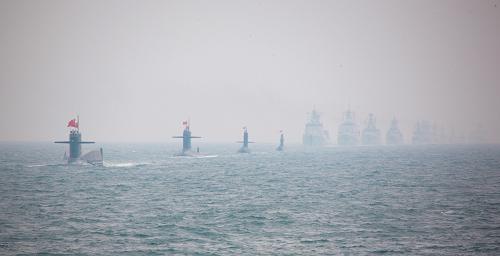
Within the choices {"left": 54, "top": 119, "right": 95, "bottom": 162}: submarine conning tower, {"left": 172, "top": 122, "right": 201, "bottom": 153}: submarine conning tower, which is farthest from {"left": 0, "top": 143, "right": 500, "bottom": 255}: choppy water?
{"left": 172, "top": 122, "right": 201, "bottom": 153}: submarine conning tower

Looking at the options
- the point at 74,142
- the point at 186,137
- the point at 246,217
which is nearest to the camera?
the point at 246,217

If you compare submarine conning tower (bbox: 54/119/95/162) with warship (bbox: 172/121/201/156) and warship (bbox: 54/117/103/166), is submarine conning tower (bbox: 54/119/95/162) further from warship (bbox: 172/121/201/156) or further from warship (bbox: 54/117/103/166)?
warship (bbox: 172/121/201/156)

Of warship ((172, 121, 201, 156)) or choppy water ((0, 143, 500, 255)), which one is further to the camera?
warship ((172, 121, 201, 156))

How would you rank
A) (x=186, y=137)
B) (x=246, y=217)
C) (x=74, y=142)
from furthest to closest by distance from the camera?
(x=186, y=137)
(x=74, y=142)
(x=246, y=217)

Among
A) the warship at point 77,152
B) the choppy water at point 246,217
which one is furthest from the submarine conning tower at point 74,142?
the choppy water at point 246,217

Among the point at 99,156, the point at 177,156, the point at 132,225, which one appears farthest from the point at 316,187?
the point at 177,156

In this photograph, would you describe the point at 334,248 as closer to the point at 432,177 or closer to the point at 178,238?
the point at 178,238

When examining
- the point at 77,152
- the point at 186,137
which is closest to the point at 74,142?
the point at 77,152

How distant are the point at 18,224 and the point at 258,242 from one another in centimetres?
2133

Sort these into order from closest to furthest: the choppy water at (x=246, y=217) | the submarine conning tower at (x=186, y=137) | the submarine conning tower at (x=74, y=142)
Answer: the choppy water at (x=246, y=217) → the submarine conning tower at (x=74, y=142) → the submarine conning tower at (x=186, y=137)

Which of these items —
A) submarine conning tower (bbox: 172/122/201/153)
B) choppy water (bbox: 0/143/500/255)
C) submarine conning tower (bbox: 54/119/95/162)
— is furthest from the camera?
submarine conning tower (bbox: 172/122/201/153)

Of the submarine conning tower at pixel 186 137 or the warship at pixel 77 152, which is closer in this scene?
the warship at pixel 77 152

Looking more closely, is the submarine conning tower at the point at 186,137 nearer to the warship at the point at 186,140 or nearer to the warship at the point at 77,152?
the warship at the point at 186,140

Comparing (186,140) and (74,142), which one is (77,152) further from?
(186,140)
